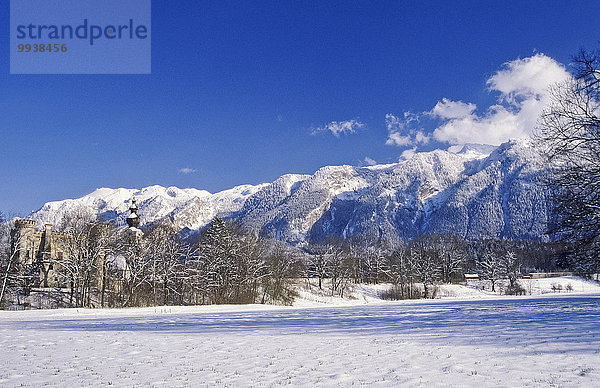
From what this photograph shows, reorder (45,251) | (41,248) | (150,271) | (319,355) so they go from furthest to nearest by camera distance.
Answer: (41,248) → (45,251) → (150,271) → (319,355)

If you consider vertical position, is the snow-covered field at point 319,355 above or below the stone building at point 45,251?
below

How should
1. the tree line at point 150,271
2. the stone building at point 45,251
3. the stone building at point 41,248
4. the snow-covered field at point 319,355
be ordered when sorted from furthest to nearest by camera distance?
the stone building at point 41,248, the stone building at point 45,251, the tree line at point 150,271, the snow-covered field at point 319,355

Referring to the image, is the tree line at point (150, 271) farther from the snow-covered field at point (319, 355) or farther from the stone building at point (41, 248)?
the snow-covered field at point (319, 355)

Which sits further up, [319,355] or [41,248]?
[41,248]

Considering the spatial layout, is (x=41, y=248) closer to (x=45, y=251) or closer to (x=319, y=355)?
(x=45, y=251)

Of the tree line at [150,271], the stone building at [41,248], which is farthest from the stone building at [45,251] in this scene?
the tree line at [150,271]

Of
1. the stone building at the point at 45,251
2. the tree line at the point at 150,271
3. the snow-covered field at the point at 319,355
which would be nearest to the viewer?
the snow-covered field at the point at 319,355

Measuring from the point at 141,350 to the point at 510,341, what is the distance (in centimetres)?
1201

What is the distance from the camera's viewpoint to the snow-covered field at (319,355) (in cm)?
993

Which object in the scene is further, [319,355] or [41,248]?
[41,248]

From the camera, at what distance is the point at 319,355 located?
42.8 ft

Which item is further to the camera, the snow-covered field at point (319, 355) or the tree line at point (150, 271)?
the tree line at point (150, 271)

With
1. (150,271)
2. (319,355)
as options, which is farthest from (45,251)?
(319,355)

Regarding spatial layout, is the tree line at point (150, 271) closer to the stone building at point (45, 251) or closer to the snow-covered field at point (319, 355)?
the stone building at point (45, 251)
